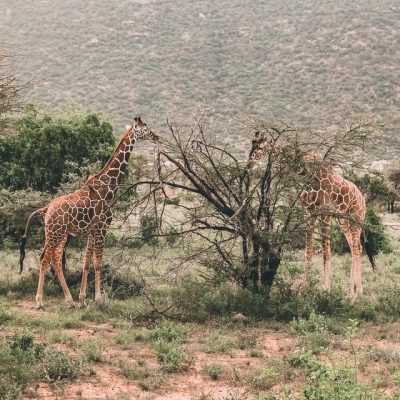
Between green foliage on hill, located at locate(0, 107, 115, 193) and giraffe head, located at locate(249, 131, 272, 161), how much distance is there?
273 inches

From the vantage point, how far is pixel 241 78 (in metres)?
43.3

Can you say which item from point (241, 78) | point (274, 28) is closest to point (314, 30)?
point (274, 28)

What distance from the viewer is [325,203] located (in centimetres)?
1123

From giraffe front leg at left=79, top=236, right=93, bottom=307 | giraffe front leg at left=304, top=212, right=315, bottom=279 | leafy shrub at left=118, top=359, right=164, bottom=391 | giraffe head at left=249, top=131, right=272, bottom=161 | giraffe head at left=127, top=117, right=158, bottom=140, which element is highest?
giraffe head at left=127, top=117, right=158, bottom=140

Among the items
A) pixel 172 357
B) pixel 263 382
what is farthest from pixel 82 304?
pixel 263 382

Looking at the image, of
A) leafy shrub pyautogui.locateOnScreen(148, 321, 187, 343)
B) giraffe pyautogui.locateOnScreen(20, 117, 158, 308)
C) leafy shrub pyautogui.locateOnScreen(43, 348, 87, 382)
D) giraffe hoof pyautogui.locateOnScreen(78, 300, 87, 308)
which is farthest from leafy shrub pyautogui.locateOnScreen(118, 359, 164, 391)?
giraffe pyautogui.locateOnScreen(20, 117, 158, 308)

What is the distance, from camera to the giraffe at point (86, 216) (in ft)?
35.0

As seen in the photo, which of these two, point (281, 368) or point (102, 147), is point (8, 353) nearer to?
point (281, 368)

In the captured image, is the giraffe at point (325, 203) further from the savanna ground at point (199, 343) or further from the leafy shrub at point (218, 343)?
the leafy shrub at point (218, 343)

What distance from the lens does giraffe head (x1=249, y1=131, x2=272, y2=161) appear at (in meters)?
10.5

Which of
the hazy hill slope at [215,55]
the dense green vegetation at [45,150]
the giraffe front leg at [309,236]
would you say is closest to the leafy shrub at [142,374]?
the giraffe front leg at [309,236]

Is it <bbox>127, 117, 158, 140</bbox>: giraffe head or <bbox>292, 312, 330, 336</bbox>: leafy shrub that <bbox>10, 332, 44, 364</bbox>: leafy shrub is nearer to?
<bbox>292, 312, 330, 336</bbox>: leafy shrub

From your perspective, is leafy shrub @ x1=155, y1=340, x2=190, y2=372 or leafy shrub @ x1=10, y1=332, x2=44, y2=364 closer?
leafy shrub @ x1=10, y1=332, x2=44, y2=364

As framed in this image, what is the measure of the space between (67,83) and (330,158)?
34.0m
